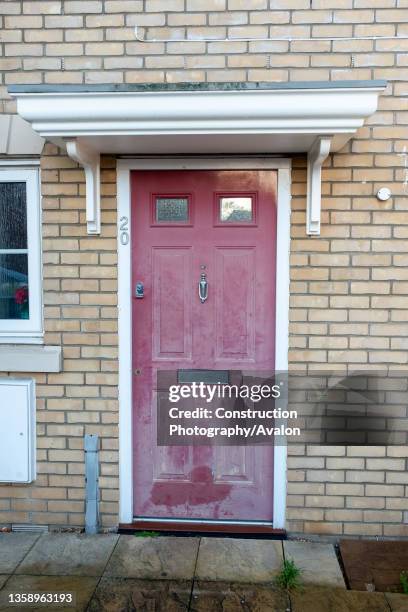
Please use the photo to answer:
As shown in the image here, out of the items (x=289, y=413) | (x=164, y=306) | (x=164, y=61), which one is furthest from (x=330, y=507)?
(x=164, y=61)

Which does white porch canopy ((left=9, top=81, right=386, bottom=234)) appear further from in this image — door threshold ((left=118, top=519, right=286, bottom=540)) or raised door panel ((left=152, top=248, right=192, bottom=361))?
door threshold ((left=118, top=519, right=286, bottom=540))

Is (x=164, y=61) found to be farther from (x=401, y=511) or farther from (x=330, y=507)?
(x=401, y=511)

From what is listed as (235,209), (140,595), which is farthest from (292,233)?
(140,595)

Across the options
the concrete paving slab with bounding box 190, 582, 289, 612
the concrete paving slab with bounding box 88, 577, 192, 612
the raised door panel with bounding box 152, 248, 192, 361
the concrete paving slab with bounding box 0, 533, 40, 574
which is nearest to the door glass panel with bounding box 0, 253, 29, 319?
the raised door panel with bounding box 152, 248, 192, 361

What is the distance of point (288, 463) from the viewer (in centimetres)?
331

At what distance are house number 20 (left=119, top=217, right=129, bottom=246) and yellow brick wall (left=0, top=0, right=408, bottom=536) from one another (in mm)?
61

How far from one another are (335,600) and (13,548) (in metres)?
2.06

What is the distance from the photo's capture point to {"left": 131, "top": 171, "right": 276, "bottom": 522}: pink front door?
3.27 meters

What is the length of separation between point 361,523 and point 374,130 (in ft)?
8.51

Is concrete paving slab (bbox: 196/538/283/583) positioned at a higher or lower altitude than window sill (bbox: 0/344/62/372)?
lower

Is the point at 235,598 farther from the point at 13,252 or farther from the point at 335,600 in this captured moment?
the point at 13,252

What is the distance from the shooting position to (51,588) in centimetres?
284

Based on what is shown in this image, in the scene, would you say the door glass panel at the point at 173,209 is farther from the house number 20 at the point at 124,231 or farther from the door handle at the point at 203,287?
the door handle at the point at 203,287

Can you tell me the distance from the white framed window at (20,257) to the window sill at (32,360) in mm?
95
